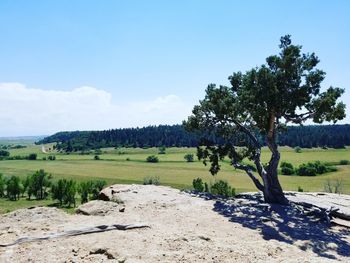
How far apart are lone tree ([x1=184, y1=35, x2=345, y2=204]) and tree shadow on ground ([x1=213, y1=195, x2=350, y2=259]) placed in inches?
133

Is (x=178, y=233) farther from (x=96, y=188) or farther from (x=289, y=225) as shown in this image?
(x=96, y=188)

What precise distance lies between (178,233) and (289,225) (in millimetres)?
9305

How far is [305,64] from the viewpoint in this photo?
3253 cm

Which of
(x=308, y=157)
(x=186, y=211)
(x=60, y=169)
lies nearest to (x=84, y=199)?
(x=60, y=169)

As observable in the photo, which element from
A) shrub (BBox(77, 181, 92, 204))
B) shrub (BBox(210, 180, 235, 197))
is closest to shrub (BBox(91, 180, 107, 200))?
shrub (BBox(77, 181, 92, 204))

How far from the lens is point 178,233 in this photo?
22.1m

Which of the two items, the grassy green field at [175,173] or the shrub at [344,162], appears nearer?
the grassy green field at [175,173]

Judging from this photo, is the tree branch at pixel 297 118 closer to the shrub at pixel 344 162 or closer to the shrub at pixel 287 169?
the shrub at pixel 287 169

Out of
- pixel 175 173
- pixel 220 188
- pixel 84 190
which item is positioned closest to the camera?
pixel 220 188

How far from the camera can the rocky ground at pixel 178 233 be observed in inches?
742

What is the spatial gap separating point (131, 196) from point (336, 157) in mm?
166450

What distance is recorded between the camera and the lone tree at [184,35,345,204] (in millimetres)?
32219

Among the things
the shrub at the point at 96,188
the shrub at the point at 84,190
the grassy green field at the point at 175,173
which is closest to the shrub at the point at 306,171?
the grassy green field at the point at 175,173

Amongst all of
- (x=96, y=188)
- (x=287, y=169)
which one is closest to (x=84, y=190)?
(x=96, y=188)
